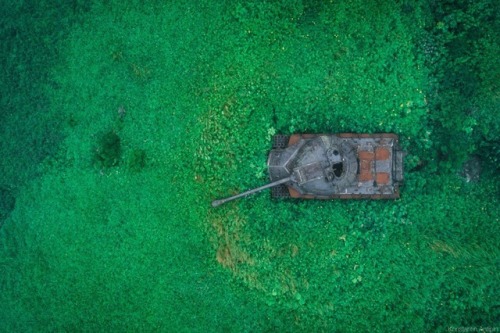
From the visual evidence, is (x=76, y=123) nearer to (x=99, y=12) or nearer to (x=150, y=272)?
(x=99, y=12)

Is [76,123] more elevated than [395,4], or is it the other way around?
[395,4]

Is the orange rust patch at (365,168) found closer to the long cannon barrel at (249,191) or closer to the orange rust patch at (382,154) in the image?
the orange rust patch at (382,154)

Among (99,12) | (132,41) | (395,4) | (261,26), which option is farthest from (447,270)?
(99,12)

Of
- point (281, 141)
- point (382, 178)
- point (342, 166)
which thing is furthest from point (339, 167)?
point (281, 141)

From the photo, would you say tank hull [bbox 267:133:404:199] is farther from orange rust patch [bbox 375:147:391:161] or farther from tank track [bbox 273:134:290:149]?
tank track [bbox 273:134:290:149]

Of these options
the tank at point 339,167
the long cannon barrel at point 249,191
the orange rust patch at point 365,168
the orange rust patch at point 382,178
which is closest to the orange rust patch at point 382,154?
the tank at point 339,167

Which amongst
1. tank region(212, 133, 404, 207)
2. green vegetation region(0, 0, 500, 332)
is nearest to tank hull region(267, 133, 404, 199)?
tank region(212, 133, 404, 207)

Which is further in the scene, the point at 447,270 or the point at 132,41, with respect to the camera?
the point at 132,41
